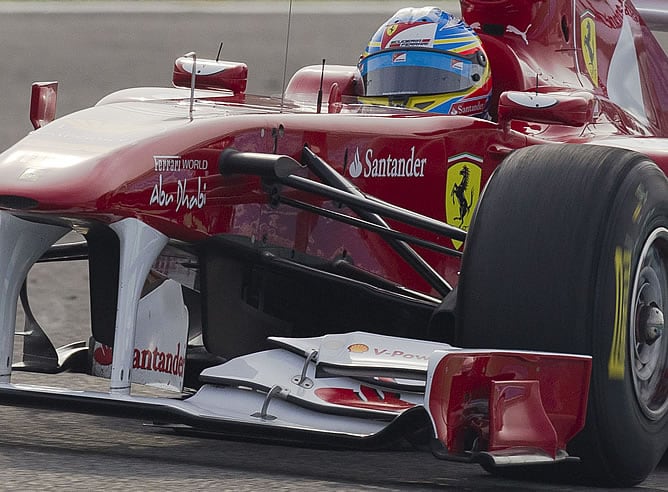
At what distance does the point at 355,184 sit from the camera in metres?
5.04

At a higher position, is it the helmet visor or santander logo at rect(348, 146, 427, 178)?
the helmet visor

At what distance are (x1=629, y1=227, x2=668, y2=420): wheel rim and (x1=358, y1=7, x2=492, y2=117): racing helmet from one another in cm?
133

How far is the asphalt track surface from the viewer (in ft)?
13.5

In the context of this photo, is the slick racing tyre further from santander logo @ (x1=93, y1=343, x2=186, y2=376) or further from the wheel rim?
santander logo @ (x1=93, y1=343, x2=186, y2=376)

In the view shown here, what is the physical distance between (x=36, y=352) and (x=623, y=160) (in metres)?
2.04

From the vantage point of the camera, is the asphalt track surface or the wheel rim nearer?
the asphalt track surface

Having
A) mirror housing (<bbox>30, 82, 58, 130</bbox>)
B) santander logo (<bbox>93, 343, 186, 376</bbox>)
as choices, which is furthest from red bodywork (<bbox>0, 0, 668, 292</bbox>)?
santander logo (<bbox>93, 343, 186, 376</bbox>)

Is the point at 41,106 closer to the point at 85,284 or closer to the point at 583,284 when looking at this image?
the point at 583,284

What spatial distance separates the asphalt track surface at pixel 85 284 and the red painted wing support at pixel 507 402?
22 cm

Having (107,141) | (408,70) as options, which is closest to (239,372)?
(107,141)

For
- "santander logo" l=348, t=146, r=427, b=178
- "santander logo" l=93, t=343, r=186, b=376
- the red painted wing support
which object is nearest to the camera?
the red painted wing support

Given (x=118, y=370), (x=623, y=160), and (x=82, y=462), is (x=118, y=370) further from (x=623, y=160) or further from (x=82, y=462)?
(x=623, y=160)

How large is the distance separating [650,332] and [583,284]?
392 millimetres

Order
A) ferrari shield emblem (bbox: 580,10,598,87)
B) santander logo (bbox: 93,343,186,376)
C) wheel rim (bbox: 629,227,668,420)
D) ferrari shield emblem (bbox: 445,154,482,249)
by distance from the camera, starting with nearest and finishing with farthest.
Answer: wheel rim (bbox: 629,227,668,420)
santander logo (bbox: 93,343,186,376)
ferrari shield emblem (bbox: 445,154,482,249)
ferrari shield emblem (bbox: 580,10,598,87)
